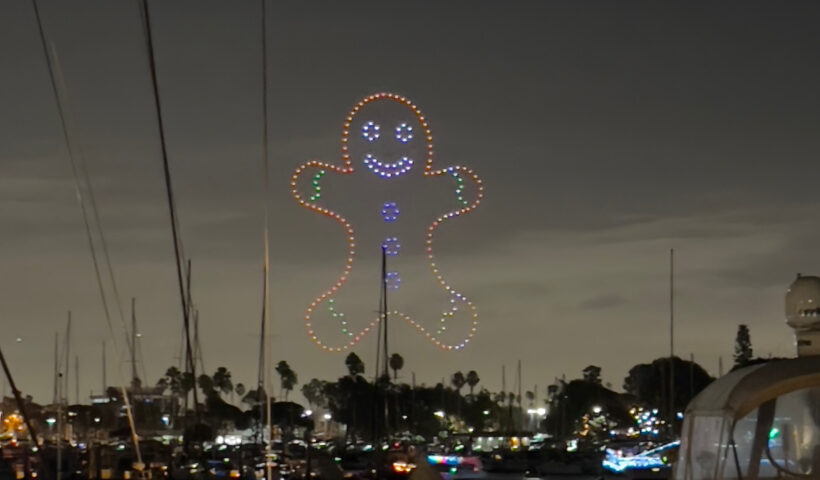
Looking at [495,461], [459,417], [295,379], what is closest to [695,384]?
[495,461]

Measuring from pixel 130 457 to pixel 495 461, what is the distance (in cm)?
3180

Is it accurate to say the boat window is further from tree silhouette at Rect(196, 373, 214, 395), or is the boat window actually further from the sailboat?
tree silhouette at Rect(196, 373, 214, 395)

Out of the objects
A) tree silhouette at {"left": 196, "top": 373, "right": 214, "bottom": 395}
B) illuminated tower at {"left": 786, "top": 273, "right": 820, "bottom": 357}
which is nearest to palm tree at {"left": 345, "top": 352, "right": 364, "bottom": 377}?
tree silhouette at {"left": 196, "top": 373, "right": 214, "bottom": 395}

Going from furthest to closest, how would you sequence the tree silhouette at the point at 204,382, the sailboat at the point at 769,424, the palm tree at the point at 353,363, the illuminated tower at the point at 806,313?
the palm tree at the point at 353,363 → the tree silhouette at the point at 204,382 → the illuminated tower at the point at 806,313 → the sailboat at the point at 769,424

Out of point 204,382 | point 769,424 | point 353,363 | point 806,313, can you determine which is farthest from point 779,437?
point 353,363

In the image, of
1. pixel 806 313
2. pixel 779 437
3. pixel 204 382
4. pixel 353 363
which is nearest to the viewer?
pixel 779 437

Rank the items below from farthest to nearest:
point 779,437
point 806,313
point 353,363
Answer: point 353,363
point 806,313
point 779,437

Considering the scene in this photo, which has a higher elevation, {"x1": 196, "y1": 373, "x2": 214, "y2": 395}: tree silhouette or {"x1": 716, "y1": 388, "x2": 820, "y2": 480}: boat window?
{"x1": 196, "y1": 373, "x2": 214, "y2": 395}: tree silhouette

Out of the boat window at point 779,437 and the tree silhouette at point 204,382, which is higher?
the tree silhouette at point 204,382

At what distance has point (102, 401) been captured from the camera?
131 metres

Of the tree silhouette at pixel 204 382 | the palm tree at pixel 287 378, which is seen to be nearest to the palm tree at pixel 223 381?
the palm tree at pixel 287 378

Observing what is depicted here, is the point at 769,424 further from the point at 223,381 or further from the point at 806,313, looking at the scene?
the point at 223,381

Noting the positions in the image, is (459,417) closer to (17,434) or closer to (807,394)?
(17,434)

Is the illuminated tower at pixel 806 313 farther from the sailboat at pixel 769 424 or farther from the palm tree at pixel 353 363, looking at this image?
the palm tree at pixel 353 363
